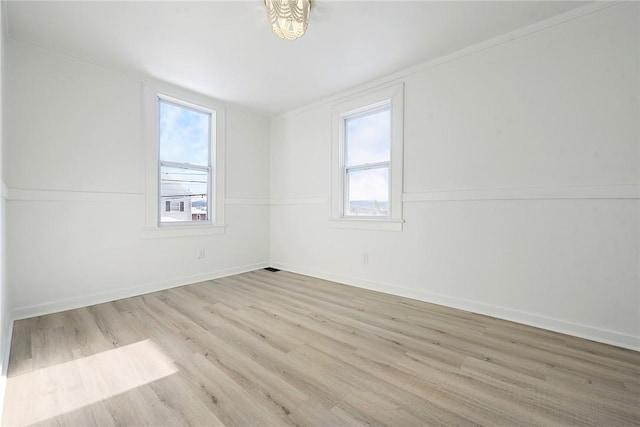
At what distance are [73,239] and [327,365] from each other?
268 centimetres

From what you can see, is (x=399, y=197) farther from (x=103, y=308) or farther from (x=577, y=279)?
(x=103, y=308)

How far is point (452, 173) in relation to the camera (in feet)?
8.97

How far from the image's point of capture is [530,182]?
7.63 ft

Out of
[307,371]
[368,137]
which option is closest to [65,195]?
[307,371]

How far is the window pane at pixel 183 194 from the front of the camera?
3426 mm

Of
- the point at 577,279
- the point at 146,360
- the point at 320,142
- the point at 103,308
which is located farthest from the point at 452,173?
the point at 103,308

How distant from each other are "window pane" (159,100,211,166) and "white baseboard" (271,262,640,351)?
2497 millimetres

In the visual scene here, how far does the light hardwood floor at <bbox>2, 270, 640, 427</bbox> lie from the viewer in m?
1.30

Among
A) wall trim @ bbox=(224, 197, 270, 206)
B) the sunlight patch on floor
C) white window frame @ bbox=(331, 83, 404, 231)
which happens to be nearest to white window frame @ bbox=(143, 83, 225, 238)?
wall trim @ bbox=(224, 197, 270, 206)

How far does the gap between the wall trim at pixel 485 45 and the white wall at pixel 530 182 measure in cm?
2

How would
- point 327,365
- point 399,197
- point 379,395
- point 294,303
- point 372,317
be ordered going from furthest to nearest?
point 399,197
point 294,303
point 372,317
point 327,365
point 379,395

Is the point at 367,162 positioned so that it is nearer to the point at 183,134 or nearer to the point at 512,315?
the point at 512,315

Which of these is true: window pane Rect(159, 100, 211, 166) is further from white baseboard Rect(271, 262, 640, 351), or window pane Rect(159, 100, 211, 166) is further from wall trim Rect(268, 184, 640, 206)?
wall trim Rect(268, 184, 640, 206)

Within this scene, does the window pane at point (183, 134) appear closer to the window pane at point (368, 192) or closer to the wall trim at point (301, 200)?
the wall trim at point (301, 200)
